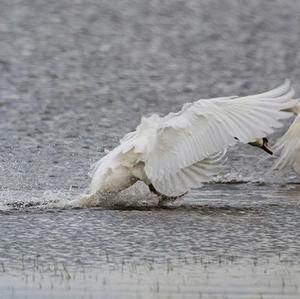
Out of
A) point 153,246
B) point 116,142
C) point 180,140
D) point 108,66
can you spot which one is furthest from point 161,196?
point 108,66

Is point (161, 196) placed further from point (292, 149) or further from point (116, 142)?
point (116, 142)

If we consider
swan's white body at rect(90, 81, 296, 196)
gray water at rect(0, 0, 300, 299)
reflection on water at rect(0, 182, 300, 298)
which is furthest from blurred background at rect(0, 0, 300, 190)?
swan's white body at rect(90, 81, 296, 196)

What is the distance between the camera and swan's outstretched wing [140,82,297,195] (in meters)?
13.6

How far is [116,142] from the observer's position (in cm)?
1923

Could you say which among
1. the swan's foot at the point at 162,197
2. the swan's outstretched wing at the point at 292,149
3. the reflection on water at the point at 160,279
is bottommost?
the reflection on water at the point at 160,279

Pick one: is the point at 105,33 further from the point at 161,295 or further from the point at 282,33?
the point at 161,295

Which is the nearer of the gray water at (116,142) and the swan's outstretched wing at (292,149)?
the gray water at (116,142)

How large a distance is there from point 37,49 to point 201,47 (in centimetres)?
355

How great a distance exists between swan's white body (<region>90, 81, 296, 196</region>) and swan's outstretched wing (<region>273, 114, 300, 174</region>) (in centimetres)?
153

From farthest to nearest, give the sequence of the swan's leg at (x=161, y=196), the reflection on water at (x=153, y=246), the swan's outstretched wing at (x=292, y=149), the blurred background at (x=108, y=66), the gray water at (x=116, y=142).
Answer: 1. the blurred background at (x=108, y=66)
2. the swan's outstretched wing at (x=292, y=149)
3. the swan's leg at (x=161, y=196)
4. the gray water at (x=116, y=142)
5. the reflection on water at (x=153, y=246)

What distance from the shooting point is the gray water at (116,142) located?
35.5ft

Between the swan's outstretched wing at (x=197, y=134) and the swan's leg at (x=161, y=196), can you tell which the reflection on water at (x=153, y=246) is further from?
the swan's outstretched wing at (x=197, y=134)

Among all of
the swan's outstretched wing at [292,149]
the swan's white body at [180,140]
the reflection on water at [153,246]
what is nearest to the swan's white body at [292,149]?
the swan's outstretched wing at [292,149]

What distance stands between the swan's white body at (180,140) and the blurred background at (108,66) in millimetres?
2263
